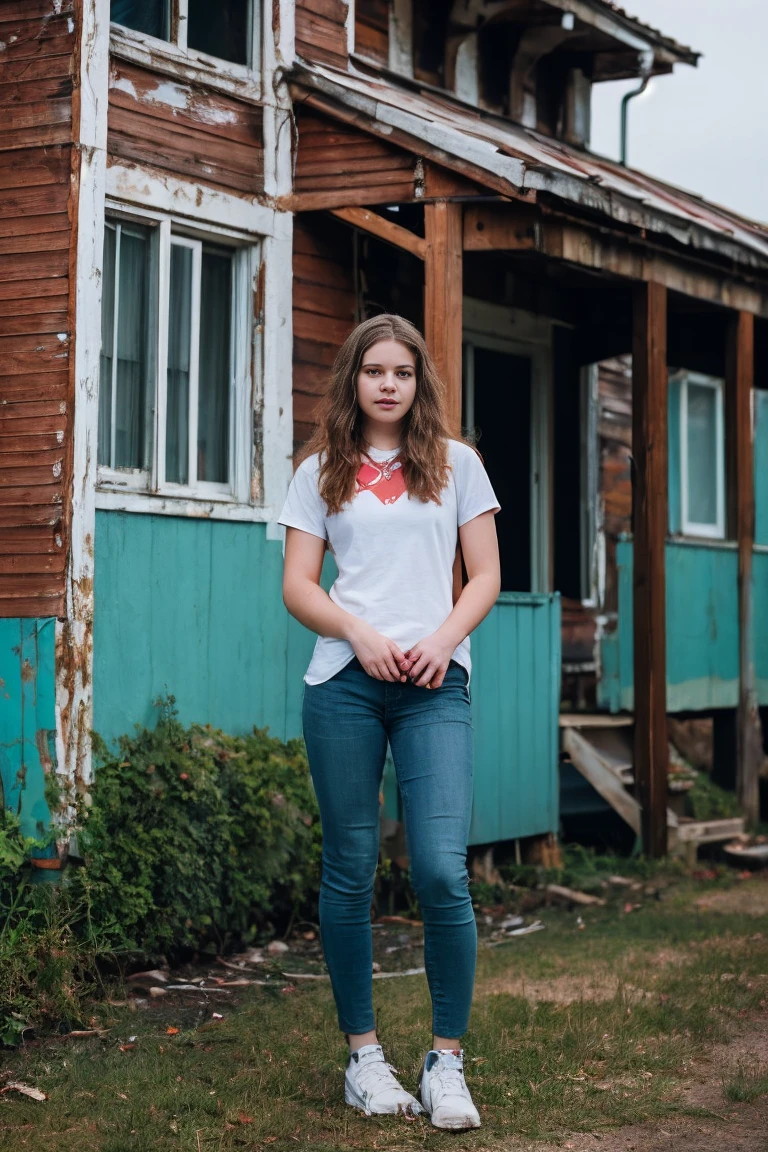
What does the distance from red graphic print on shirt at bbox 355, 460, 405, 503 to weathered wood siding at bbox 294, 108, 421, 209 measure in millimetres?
3363

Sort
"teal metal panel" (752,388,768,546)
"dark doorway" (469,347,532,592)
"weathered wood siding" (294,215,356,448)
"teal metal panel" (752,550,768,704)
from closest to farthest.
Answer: "weathered wood siding" (294,215,356,448) → "dark doorway" (469,347,532,592) → "teal metal panel" (752,550,768,704) → "teal metal panel" (752,388,768,546)

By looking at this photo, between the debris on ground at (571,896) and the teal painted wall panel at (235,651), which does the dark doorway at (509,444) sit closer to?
the teal painted wall panel at (235,651)

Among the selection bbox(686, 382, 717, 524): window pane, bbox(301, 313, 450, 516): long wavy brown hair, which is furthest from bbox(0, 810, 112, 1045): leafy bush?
bbox(686, 382, 717, 524): window pane

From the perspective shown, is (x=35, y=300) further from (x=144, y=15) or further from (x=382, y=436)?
(x=382, y=436)

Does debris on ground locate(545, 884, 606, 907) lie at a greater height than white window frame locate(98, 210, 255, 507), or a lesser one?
lesser

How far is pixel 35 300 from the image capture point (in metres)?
6.19

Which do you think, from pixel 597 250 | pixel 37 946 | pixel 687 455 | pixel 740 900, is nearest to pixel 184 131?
pixel 597 250

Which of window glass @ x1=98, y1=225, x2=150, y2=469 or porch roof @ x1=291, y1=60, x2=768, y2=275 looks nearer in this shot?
window glass @ x1=98, y1=225, x2=150, y2=469

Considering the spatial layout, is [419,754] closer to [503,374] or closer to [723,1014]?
[723,1014]

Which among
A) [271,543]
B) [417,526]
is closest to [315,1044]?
[417,526]

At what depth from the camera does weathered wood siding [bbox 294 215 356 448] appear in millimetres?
7434

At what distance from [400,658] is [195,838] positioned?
2637mm

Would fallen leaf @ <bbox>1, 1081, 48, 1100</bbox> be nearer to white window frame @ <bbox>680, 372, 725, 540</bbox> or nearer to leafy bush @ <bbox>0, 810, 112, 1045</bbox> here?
leafy bush @ <bbox>0, 810, 112, 1045</bbox>

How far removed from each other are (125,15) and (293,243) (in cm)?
139
